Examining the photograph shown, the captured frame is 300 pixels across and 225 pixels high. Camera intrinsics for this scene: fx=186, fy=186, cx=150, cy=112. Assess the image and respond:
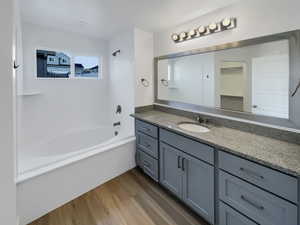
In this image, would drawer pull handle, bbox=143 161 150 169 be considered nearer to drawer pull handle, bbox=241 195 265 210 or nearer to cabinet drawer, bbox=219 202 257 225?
cabinet drawer, bbox=219 202 257 225

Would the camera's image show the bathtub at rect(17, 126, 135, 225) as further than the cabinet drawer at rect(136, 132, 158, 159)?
No

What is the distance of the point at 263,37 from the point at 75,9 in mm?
1996

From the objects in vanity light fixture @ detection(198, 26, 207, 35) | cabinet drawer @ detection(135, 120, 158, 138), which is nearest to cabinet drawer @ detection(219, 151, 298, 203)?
cabinet drawer @ detection(135, 120, 158, 138)

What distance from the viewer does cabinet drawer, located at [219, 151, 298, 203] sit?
110 centimetres

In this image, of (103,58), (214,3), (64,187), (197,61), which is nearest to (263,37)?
(214,3)

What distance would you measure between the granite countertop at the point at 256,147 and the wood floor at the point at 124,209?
0.84 m

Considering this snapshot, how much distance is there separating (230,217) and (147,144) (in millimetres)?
1338

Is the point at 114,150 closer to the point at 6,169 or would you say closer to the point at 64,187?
the point at 64,187

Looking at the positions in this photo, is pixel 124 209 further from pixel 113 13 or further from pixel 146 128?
pixel 113 13

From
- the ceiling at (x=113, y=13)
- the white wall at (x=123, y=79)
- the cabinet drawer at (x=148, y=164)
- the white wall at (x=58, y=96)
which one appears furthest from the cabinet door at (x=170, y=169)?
the white wall at (x=58, y=96)

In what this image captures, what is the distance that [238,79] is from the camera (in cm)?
197

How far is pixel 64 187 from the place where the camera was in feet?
6.70

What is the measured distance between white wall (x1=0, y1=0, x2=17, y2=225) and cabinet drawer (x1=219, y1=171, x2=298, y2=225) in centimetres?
152

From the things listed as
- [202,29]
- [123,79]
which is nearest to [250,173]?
[202,29]
